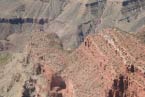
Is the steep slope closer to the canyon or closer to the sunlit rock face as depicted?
the canyon

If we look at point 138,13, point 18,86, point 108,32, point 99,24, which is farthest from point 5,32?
point 108,32

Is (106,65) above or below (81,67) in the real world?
above

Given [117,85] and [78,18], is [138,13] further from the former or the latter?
[117,85]

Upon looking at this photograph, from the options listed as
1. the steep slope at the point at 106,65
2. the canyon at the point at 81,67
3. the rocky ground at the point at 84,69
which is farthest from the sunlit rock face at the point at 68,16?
the steep slope at the point at 106,65

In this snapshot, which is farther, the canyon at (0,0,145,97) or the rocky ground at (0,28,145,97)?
the canyon at (0,0,145,97)

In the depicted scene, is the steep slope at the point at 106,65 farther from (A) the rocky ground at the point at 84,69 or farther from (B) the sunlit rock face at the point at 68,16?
(B) the sunlit rock face at the point at 68,16

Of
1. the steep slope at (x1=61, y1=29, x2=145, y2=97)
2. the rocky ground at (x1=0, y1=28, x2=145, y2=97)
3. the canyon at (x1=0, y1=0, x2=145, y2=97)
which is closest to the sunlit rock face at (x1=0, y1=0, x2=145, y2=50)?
the canyon at (x1=0, y1=0, x2=145, y2=97)

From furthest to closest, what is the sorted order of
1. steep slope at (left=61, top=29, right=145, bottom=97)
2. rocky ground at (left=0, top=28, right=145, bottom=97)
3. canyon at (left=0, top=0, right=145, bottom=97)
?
canyon at (left=0, top=0, right=145, bottom=97), rocky ground at (left=0, top=28, right=145, bottom=97), steep slope at (left=61, top=29, right=145, bottom=97)

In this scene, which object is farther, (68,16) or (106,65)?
(68,16)

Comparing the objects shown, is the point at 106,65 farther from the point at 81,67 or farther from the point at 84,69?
the point at 81,67

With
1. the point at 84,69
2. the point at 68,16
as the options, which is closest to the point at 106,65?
the point at 84,69

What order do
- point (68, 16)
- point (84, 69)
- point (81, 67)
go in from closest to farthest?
point (84, 69)
point (81, 67)
point (68, 16)

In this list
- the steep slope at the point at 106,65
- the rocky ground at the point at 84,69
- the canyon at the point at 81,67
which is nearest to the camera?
the steep slope at the point at 106,65
